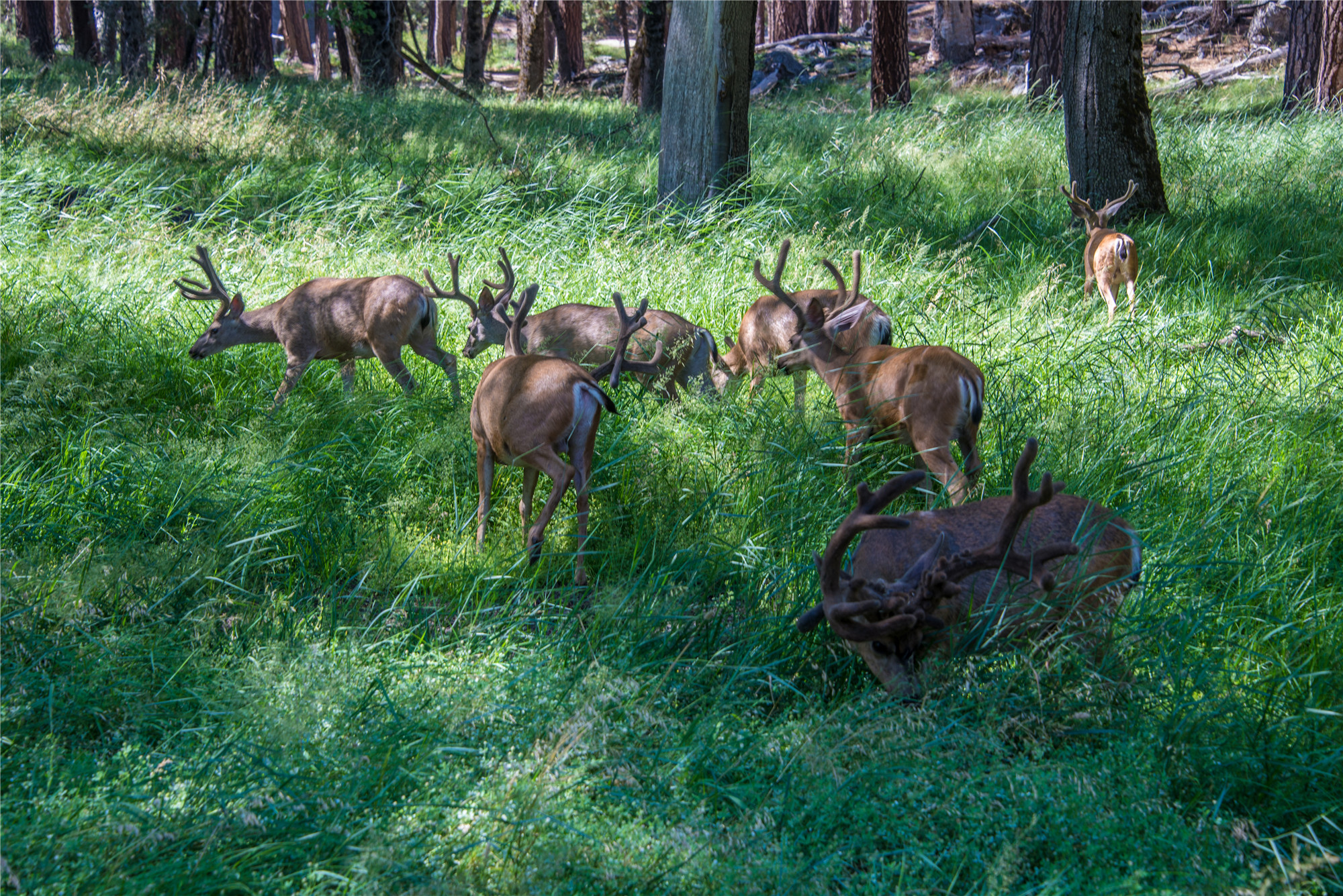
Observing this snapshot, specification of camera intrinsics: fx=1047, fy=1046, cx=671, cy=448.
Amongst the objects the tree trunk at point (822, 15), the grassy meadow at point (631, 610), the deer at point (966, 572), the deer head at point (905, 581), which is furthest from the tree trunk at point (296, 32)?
the deer head at point (905, 581)

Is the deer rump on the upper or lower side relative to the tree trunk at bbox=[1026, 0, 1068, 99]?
lower

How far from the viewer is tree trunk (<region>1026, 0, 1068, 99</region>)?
54.0 ft

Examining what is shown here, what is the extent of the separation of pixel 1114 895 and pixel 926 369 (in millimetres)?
2689

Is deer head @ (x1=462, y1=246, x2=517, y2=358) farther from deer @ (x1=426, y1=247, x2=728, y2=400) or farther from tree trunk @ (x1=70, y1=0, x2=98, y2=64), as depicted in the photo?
tree trunk @ (x1=70, y1=0, x2=98, y2=64)

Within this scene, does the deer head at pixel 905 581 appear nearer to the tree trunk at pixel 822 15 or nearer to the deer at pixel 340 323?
the deer at pixel 340 323

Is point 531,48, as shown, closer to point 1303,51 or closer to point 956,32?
point 956,32

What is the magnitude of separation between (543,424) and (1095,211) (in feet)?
20.9

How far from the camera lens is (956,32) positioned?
2462cm

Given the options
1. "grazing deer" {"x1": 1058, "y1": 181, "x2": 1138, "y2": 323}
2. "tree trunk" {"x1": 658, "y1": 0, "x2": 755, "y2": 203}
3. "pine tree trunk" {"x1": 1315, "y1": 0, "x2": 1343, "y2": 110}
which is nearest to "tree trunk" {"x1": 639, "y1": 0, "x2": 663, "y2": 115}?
"tree trunk" {"x1": 658, "y1": 0, "x2": 755, "y2": 203}

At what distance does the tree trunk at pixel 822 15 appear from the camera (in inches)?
1147

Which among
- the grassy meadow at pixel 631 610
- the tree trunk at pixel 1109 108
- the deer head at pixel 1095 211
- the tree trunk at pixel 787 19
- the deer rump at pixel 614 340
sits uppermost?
the tree trunk at pixel 787 19

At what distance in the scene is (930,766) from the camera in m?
2.88

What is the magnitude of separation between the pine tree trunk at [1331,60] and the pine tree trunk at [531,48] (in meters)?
13.1

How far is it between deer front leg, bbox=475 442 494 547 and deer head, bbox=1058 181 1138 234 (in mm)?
5832
